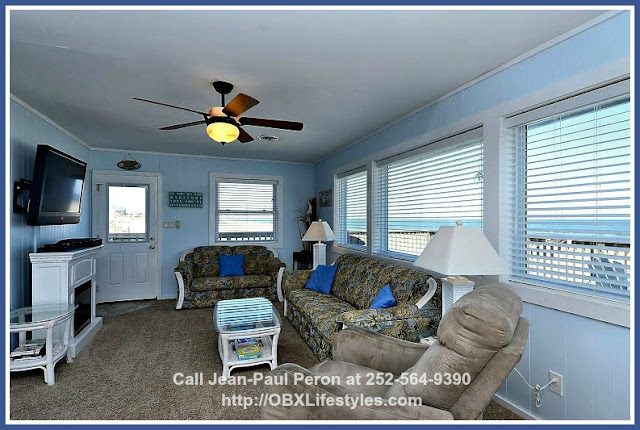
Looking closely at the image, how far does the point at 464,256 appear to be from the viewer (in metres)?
2.02

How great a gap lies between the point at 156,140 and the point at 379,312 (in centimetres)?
388

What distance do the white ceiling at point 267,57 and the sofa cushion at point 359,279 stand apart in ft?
5.19

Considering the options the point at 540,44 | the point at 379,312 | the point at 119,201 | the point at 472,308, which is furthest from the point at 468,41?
the point at 119,201

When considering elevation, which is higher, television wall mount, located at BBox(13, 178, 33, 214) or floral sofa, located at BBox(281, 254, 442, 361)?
television wall mount, located at BBox(13, 178, 33, 214)

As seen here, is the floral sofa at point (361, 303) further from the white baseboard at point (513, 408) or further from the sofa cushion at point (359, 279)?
the white baseboard at point (513, 408)

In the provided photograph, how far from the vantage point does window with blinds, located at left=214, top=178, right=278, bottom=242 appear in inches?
233

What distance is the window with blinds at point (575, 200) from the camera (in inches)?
71.3

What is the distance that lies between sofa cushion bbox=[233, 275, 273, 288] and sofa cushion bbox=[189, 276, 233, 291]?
10 cm

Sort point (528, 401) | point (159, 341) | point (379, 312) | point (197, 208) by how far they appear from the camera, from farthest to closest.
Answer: point (197, 208)
point (159, 341)
point (379, 312)
point (528, 401)

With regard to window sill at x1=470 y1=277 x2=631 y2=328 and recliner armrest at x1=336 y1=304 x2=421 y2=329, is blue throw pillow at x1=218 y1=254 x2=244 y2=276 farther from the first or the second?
window sill at x1=470 y1=277 x2=631 y2=328

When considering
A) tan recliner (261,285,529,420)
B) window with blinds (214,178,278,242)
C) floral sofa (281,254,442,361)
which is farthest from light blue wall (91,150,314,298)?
tan recliner (261,285,529,420)

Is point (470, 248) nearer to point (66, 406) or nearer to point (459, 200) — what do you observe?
A: point (459, 200)

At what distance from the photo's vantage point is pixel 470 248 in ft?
6.70

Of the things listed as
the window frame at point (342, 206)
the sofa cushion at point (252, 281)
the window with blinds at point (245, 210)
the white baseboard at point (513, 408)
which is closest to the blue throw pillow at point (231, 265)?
the sofa cushion at point (252, 281)
